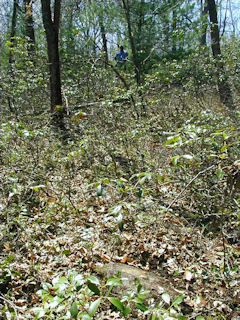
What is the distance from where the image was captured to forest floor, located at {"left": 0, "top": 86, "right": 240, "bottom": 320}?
222 centimetres

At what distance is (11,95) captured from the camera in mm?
6406

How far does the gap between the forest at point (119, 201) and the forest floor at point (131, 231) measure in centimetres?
2

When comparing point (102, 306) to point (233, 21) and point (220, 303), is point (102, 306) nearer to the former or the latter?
point (220, 303)

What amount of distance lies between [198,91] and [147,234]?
5.25 m

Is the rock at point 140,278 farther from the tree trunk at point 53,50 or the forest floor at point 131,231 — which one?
the tree trunk at point 53,50

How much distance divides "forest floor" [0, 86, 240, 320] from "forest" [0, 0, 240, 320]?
16 mm

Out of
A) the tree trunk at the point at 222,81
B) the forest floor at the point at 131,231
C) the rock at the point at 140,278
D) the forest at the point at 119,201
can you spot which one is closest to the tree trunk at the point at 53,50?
the forest at the point at 119,201

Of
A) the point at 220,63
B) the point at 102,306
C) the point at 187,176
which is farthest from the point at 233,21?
the point at 102,306

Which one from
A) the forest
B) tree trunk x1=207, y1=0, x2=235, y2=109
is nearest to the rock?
the forest

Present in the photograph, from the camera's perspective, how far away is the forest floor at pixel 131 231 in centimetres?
222

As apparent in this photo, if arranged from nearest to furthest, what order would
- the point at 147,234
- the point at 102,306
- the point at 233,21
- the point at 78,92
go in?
the point at 102,306 → the point at 147,234 → the point at 78,92 → the point at 233,21

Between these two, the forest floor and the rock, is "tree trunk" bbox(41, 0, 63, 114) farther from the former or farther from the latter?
the rock

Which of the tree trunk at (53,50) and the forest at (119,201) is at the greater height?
the tree trunk at (53,50)

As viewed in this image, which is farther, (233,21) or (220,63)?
(233,21)
